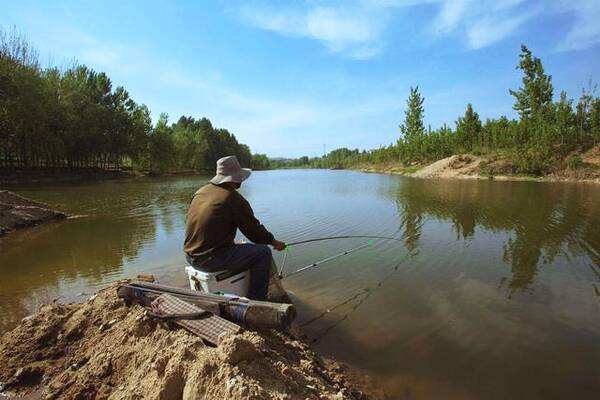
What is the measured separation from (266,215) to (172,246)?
6.40 metres

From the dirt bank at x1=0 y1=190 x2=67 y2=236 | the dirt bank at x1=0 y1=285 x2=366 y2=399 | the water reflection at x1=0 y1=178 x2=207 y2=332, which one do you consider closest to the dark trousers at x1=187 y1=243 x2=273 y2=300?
the dirt bank at x1=0 y1=285 x2=366 y2=399

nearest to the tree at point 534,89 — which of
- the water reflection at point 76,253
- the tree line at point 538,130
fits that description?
the tree line at point 538,130

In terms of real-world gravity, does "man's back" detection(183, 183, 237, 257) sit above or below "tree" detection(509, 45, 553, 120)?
below

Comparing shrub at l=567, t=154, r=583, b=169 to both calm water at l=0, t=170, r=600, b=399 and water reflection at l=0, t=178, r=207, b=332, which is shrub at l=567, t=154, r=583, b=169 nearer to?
calm water at l=0, t=170, r=600, b=399

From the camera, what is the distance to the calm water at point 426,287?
177 inches

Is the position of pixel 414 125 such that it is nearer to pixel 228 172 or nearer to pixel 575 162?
pixel 575 162

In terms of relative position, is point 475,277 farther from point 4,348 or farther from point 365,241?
point 4,348

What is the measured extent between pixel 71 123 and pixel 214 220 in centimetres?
4817

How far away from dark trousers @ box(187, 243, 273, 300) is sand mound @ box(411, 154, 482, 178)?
5277 centimetres

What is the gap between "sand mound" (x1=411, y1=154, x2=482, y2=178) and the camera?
52.6 meters

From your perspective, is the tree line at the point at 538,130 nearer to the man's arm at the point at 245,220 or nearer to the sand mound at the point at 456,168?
the sand mound at the point at 456,168

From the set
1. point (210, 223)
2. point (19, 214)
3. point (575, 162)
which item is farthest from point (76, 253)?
point (575, 162)

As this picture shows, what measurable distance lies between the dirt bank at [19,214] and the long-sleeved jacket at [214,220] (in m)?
11.5

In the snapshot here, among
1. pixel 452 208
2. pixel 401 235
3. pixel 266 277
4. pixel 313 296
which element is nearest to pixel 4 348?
pixel 266 277
